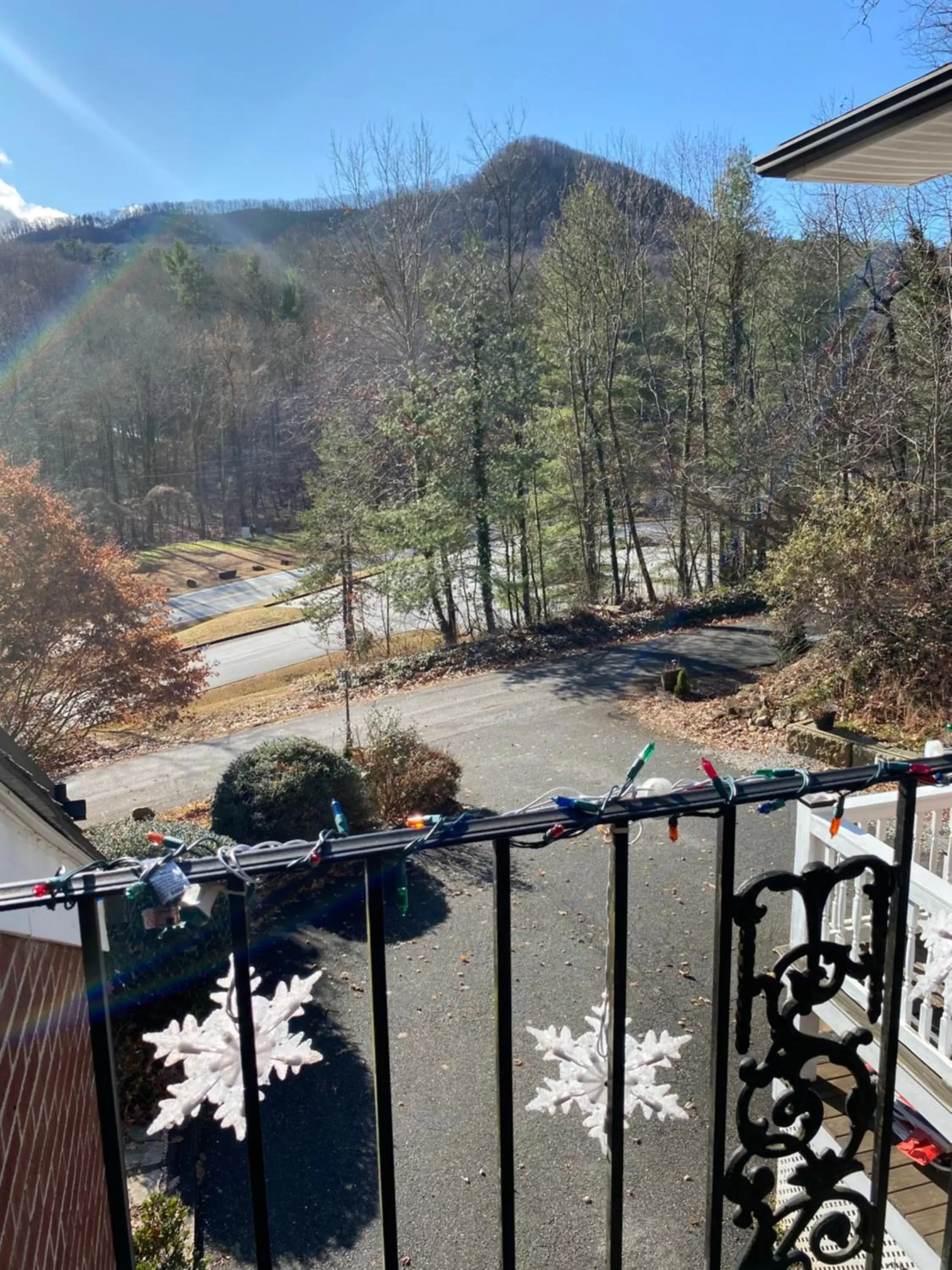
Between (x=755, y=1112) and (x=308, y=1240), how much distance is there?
249cm

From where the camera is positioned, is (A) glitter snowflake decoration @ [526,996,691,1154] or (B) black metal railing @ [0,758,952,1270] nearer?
(B) black metal railing @ [0,758,952,1270]

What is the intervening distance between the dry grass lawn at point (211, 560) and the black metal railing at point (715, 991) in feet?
100

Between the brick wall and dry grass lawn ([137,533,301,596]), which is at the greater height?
the brick wall

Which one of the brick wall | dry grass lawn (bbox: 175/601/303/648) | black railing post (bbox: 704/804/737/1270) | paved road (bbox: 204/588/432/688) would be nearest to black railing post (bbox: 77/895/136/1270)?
the brick wall

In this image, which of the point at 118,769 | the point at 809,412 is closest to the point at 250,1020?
the point at 118,769

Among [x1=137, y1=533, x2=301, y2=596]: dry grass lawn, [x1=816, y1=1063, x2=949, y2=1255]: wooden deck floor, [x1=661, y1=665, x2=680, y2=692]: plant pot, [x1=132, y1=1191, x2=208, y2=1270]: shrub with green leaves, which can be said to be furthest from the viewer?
[x1=137, y1=533, x2=301, y2=596]: dry grass lawn

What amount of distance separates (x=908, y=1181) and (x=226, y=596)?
28697 millimetres

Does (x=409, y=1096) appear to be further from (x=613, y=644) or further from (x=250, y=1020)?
(x=613, y=644)

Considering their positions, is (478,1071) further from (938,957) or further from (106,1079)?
(106,1079)

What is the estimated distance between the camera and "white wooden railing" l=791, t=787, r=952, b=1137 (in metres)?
3.46

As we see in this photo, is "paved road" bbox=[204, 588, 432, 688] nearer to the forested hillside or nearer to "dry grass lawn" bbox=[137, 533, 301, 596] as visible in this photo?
the forested hillside

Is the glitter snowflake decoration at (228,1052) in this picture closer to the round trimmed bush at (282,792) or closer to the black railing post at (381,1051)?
the black railing post at (381,1051)

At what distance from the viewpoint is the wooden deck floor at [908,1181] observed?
10.9 feet

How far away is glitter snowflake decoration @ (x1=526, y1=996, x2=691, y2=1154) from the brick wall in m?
1.05
